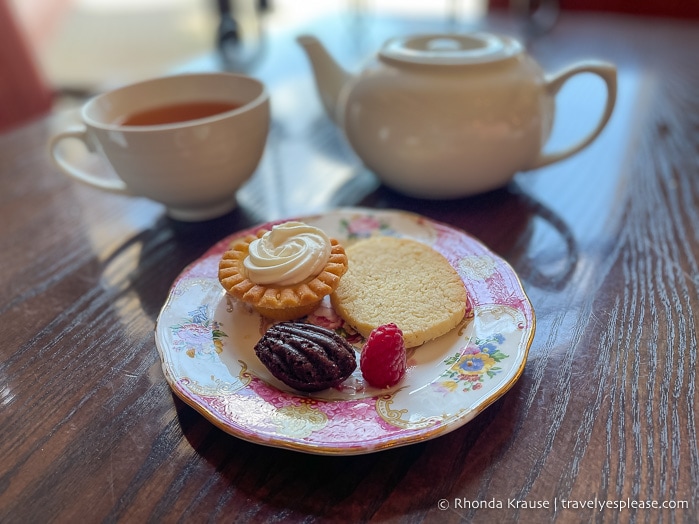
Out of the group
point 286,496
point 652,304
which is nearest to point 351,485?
point 286,496

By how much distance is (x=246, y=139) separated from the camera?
34.2 inches

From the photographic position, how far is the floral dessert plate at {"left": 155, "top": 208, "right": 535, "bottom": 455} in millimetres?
516

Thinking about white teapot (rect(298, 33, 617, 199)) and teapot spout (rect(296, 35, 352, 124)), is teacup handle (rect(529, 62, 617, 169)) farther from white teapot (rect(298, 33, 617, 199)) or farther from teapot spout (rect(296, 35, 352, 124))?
teapot spout (rect(296, 35, 352, 124))

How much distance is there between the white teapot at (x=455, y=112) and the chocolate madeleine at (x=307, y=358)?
1.29 feet

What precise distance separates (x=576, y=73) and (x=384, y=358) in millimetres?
598

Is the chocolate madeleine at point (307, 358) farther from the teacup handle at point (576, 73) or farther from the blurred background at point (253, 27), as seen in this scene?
the blurred background at point (253, 27)

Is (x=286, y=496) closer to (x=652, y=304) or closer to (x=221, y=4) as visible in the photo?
(x=652, y=304)

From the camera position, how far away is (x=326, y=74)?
104 centimetres

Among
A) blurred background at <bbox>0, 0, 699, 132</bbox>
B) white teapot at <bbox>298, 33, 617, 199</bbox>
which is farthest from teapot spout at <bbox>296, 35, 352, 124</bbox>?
blurred background at <bbox>0, 0, 699, 132</bbox>

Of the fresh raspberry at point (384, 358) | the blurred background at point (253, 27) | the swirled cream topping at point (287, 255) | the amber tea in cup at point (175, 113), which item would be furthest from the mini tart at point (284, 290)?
the blurred background at point (253, 27)

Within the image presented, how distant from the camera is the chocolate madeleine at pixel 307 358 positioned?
0.57 metres

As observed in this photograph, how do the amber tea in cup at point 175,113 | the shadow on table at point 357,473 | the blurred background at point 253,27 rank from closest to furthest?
the shadow on table at point 357,473 < the amber tea in cup at point 175,113 < the blurred background at point 253,27

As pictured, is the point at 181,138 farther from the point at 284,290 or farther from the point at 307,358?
the point at 307,358

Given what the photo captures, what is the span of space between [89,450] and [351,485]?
0.27 m
